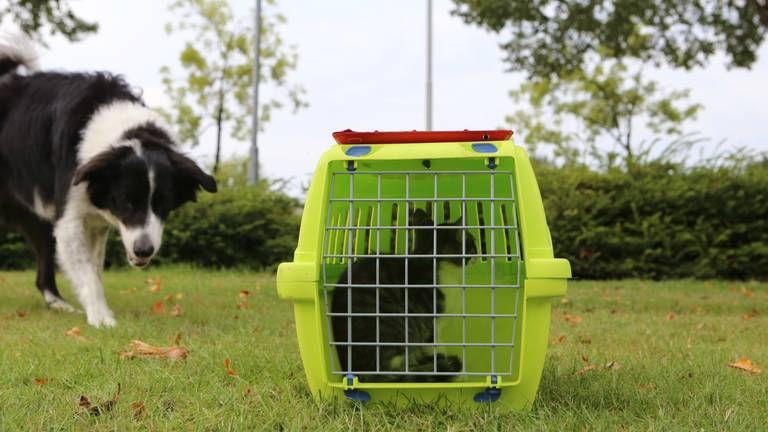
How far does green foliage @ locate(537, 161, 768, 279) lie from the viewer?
10.0 metres

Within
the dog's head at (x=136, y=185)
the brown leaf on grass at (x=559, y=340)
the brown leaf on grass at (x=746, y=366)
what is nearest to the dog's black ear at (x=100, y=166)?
the dog's head at (x=136, y=185)

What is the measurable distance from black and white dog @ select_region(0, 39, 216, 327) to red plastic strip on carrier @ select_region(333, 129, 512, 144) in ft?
8.26

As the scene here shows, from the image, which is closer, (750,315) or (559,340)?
(559,340)

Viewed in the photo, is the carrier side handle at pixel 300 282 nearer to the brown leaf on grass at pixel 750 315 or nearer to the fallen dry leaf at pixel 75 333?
the fallen dry leaf at pixel 75 333

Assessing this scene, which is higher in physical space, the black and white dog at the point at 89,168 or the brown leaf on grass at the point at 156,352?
the black and white dog at the point at 89,168

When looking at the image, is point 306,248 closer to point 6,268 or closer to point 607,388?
point 607,388

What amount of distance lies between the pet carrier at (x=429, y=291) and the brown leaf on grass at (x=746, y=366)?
1448 mm

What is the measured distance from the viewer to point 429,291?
2.42 metres

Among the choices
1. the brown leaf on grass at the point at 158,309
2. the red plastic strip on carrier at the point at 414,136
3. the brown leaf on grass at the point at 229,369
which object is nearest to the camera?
the red plastic strip on carrier at the point at 414,136

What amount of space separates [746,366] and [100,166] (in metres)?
3.63

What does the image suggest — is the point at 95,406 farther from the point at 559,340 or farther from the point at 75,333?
the point at 559,340

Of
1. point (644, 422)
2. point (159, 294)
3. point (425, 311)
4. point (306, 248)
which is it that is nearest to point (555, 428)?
point (644, 422)

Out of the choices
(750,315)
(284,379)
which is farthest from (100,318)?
(750,315)

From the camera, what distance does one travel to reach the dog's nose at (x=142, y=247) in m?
4.38
